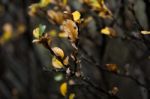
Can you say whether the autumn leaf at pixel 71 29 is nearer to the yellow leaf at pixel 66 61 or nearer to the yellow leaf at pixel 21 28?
the yellow leaf at pixel 66 61

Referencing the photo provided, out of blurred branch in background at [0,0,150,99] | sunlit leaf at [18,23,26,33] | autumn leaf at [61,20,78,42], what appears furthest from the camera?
sunlit leaf at [18,23,26,33]

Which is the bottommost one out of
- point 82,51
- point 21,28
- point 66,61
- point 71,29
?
point 21,28

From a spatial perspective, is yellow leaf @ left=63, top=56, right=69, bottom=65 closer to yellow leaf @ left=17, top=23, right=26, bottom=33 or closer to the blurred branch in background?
the blurred branch in background

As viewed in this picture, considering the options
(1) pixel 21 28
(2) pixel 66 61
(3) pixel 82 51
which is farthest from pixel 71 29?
(1) pixel 21 28

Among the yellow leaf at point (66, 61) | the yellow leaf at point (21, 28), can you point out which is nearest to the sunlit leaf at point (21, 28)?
the yellow leaf at point (21, 28)

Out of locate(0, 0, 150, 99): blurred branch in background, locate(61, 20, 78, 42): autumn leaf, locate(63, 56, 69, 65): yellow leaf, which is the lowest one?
locate(0, 0, 150, 99): blurred branch in background

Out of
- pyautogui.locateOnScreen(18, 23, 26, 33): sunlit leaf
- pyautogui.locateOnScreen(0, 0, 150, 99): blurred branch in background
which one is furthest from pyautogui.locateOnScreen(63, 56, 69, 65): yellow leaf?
pyautogui.locateOnScreen(18, 23, 26, 33): sunlit leaf

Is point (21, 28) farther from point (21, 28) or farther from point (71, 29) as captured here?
point (71, 29)

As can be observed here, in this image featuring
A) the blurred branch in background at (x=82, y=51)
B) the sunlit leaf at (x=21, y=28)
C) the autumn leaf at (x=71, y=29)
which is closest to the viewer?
the autumn leaf at (x=71, y=29)

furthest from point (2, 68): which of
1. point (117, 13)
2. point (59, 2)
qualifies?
point (59, 2)

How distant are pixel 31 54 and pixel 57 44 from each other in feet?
1.52

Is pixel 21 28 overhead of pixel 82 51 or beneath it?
beneath

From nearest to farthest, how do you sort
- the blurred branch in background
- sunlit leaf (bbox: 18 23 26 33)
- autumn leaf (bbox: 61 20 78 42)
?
autumn leaf (bbox: 61 20 78 42), the blurred branch in background, sunlit leaf (bbox: 18 23 26 33)

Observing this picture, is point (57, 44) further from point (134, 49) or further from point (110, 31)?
point (110, 31)
